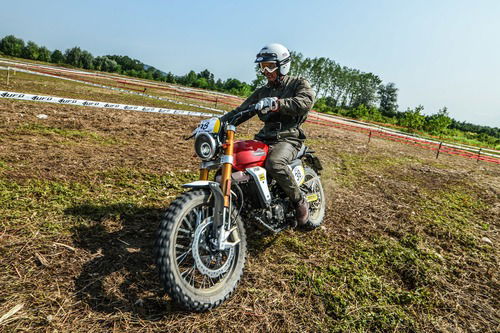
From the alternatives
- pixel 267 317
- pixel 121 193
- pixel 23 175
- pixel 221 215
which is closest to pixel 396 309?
pixel 267 317

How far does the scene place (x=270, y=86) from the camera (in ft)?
13.5

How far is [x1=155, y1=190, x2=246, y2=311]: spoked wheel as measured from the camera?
229 centimetres

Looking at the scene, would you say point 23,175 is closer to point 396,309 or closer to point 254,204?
point 254,204

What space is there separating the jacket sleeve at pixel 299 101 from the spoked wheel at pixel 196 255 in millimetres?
1399

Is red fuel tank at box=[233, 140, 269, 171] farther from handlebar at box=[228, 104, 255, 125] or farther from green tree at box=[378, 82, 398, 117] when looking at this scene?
green tree at box=[378, 82, 398, 117]

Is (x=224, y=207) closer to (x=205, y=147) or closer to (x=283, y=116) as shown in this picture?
(x=205, y=147)

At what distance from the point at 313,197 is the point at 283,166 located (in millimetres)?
1209

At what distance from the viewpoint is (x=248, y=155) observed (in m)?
3.30

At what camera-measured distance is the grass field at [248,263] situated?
2521 millimetres

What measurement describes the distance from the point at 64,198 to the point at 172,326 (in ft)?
8.73

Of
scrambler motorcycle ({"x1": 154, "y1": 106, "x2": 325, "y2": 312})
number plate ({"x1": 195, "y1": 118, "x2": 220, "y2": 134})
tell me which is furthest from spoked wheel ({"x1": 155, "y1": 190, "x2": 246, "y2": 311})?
number plate ({"x1": 195, "y1": 118, "x2": 220, "y2": 134})

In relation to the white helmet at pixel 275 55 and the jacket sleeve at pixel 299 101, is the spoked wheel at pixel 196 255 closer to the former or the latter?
the jacket sleeve at pixel 299 101

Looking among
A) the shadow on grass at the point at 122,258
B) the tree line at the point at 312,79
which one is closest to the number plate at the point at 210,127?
the shadow on grass at the point at 122,258

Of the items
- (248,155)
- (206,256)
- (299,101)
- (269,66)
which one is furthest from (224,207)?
(269,66)
